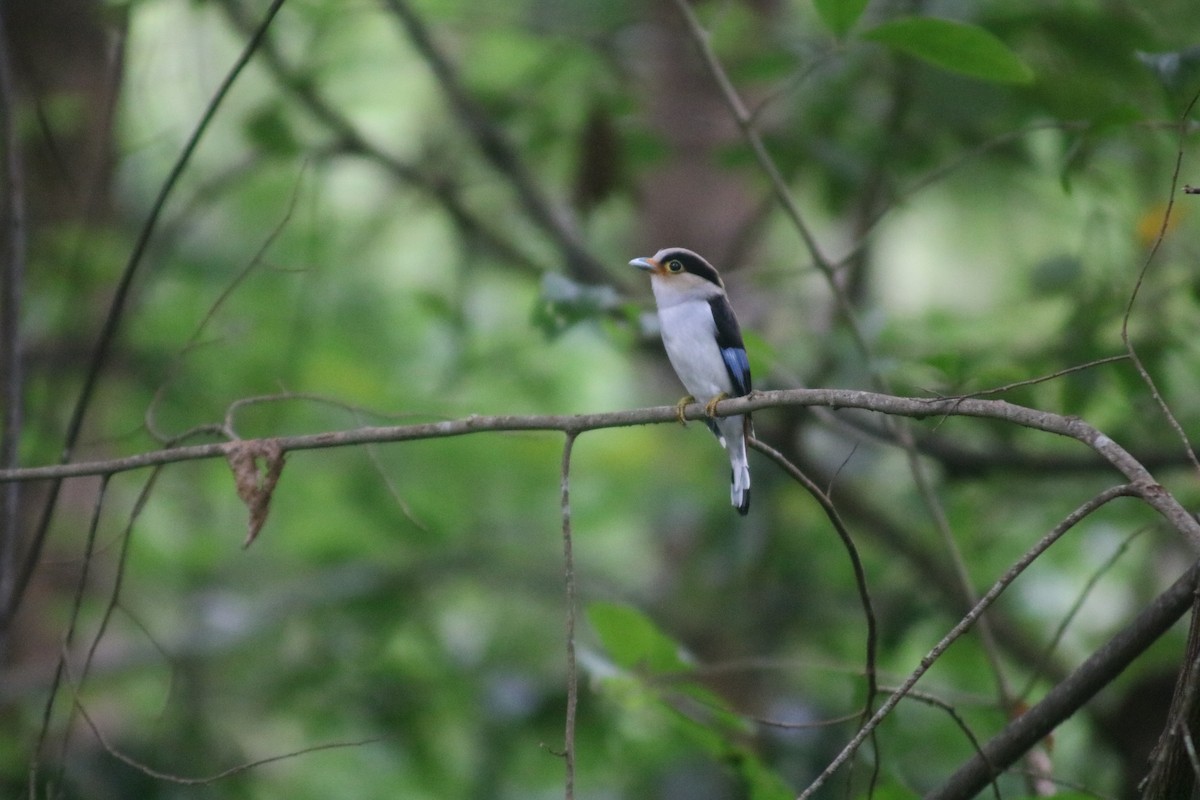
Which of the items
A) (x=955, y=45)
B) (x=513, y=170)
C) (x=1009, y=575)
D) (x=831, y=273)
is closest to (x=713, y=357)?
(x=831, y=273)

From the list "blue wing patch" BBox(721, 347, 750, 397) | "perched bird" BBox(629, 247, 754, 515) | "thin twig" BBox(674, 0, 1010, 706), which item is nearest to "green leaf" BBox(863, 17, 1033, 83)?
"thin twig" BBox(674, 0, 1010, 706)

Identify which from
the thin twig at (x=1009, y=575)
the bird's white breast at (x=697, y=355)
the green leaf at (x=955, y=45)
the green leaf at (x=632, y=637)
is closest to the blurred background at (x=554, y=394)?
the bird's white breast at (x=697, y=355)

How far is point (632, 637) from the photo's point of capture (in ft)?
9.93

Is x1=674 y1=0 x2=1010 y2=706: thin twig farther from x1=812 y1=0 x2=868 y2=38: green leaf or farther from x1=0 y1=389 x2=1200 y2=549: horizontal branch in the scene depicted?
x1=0 y1=389 x2=1200 y2=549: horizontal branch

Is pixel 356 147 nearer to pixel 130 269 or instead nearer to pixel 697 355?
pixel 697 355

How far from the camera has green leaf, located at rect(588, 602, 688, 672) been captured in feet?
9.80

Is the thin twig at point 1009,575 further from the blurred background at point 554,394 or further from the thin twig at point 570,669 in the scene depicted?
the blurred background at point 554,394

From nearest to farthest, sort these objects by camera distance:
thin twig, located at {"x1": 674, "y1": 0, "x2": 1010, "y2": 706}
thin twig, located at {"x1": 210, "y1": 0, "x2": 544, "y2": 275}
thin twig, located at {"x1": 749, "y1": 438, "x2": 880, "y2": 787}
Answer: thin twig, located at {"x1": 749, "y1": 438, "x2": 880, "y2": 787} → thin twig, located at {"x1": 674, "y1": 0, "x2": 1010, "y2": 706} → thin twig, located at {"x1": 210, "y1": 0, "x2": 544, "y2": 275}

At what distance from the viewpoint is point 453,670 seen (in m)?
5.57

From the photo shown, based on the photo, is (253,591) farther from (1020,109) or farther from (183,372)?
(1020,109)

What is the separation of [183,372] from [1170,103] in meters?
4.45

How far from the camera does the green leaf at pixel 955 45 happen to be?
2.89 m

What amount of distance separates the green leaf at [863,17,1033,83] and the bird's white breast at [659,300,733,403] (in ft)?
4.03

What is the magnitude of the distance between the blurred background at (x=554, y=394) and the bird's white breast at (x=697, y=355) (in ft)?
0.47
